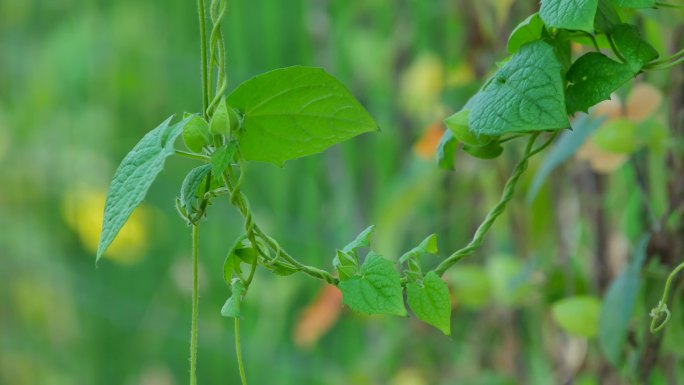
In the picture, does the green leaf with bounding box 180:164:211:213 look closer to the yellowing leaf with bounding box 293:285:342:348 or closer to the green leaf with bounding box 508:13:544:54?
the green leaf with bounding box 508:13:544:54

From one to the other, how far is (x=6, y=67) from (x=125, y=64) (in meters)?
0.36

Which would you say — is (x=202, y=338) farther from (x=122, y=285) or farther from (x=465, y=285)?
(x=465, y=285)

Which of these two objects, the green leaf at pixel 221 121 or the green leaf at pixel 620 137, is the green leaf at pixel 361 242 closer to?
the green leaf at pixel 221 121

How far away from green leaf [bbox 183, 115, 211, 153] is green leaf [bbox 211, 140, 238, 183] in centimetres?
1

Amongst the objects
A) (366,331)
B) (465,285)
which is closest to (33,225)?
(366,331)

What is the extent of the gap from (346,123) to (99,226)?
4.44 ft

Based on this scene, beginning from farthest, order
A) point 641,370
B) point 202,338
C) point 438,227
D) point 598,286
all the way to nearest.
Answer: point 202,338
point 438,227
point 598,286
point 641,370

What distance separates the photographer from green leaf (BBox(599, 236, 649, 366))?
59 centimetres

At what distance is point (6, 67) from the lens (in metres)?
2.01

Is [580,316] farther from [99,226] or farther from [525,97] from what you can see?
[99,226]

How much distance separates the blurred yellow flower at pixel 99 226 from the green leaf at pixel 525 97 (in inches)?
51.8

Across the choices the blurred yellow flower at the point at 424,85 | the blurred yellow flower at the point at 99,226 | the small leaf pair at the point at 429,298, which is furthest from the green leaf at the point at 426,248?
the blurred yellow flower at the point at 99,226

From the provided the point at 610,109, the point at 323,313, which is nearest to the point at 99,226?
the point at 323,313

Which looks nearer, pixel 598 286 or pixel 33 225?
pixel 598 286
